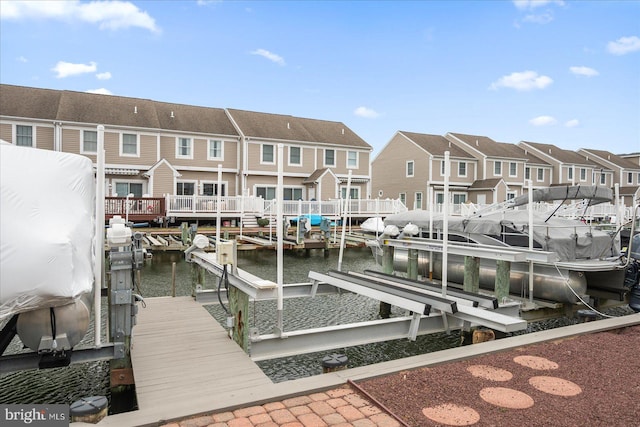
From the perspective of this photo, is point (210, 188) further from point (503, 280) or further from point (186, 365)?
point (186, 365)

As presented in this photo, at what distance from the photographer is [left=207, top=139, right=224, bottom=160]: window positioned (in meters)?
29.4

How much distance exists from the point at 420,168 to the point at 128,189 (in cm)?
2377

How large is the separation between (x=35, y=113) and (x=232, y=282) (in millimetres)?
25437

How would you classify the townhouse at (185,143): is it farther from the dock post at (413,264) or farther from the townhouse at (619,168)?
the townhouse at (619,168)

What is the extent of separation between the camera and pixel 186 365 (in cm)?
497

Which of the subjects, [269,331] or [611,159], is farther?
[611,159]

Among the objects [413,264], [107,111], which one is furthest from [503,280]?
[107,111]

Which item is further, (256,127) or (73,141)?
(256,127)

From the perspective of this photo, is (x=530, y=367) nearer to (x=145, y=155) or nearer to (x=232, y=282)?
(x=232, y=282)

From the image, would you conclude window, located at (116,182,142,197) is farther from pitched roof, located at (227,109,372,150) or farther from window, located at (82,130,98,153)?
pitched roof, located at (227,109,372,150)

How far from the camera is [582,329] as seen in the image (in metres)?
6.52

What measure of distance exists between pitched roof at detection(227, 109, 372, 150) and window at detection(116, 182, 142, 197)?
7.81 meters

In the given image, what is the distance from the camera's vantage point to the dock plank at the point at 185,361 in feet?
14.0

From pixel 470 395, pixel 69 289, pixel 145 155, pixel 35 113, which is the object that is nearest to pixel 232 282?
pixel 69 289
